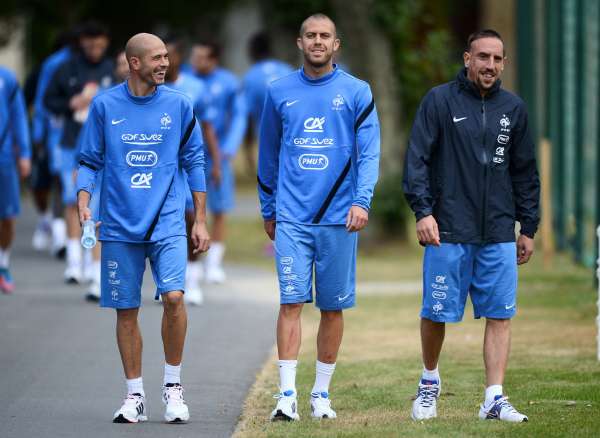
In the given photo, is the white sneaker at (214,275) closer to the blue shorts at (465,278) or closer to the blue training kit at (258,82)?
the blue training kit at (258,82)

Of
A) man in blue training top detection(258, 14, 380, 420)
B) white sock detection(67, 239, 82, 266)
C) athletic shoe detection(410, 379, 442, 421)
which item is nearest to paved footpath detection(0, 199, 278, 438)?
white sock detection(67, 239, 82, 266)

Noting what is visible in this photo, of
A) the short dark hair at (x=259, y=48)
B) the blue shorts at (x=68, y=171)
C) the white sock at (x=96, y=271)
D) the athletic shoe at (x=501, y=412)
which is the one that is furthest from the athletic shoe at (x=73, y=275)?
the athletic shoe at (x=501, y=412)

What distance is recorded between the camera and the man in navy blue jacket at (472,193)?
7957mm

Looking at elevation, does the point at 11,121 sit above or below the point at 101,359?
above

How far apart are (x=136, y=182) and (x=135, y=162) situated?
108 mm

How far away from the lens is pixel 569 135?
732 inches

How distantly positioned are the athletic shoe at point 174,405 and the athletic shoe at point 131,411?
135 millimetres

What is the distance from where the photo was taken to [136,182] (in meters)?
8.23

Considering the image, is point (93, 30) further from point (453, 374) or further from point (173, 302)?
point (173, 302)

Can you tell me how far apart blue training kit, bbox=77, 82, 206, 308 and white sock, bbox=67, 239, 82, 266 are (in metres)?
6.15

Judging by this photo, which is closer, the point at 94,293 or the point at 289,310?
the point at 289,310

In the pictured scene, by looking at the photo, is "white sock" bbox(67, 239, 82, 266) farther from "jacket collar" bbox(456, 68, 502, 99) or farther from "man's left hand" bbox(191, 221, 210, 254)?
"jacket collar" bbox(456, 68, 502, 99)

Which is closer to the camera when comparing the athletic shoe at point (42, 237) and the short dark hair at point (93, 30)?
the short dark hair at point (93, 30)

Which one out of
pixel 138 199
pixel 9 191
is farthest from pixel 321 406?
pixel 9 191
